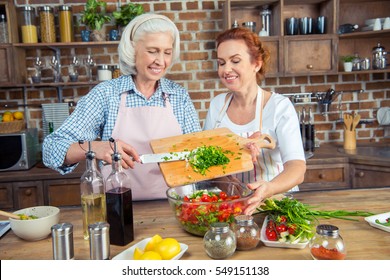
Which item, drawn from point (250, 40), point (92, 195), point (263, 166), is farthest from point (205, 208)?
point (250, 40)

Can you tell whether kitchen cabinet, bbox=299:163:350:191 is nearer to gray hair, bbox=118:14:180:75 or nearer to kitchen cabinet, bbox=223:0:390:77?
kitchen cabinet, bbox=223:0:390:77

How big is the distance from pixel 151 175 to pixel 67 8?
1.71m

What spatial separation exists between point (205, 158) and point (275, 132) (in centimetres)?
54

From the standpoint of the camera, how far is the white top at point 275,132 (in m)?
1.83

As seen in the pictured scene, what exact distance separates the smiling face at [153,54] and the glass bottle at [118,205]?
0.67 m

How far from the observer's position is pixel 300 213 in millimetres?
1307

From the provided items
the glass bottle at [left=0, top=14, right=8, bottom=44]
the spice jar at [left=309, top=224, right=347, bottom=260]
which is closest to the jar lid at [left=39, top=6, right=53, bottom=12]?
the glass bottle at [left=0, top=14, right=8, bottom=44]

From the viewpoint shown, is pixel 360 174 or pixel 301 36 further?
pixel 301 36

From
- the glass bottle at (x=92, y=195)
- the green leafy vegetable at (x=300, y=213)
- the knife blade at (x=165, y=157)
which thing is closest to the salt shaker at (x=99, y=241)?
the glass bottle at (x=92, y=195)

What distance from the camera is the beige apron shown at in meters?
1.90

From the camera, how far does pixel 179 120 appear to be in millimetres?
2006

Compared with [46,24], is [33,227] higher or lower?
lower

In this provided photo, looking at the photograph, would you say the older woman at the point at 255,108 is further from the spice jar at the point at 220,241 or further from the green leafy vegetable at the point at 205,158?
the spice jar at the point at 220,241

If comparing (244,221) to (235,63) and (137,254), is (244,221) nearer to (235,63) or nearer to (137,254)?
(137,254)
